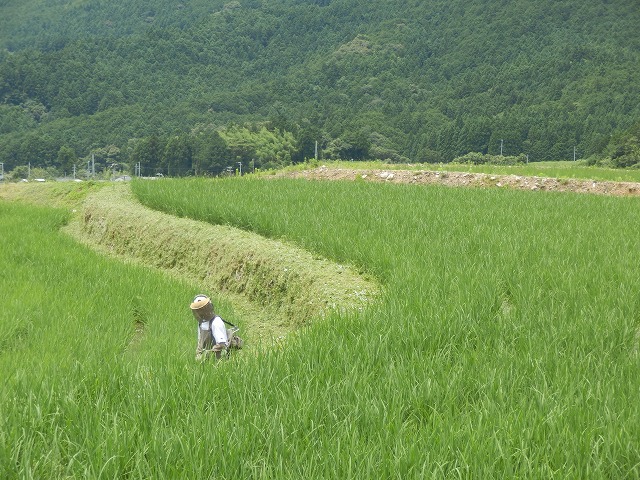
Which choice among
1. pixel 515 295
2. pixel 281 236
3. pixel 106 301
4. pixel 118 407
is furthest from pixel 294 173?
pixel 118 407

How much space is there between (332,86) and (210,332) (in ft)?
224

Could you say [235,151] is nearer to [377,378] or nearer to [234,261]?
[234,261]

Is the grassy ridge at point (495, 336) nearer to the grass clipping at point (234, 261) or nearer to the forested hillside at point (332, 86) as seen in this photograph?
the grass clipping at point (234, 261)

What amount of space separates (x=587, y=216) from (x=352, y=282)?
3.69 metres

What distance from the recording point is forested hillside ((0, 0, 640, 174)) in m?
42.4

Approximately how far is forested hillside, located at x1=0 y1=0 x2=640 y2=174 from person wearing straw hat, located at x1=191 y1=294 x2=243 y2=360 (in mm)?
25594

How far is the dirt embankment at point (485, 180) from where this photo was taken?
12602 mm

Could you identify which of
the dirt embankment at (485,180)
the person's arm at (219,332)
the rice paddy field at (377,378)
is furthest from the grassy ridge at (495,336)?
the dirt embankment at (485,180)

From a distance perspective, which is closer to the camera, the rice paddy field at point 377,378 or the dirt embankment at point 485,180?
the rice paddy field at point 377,378

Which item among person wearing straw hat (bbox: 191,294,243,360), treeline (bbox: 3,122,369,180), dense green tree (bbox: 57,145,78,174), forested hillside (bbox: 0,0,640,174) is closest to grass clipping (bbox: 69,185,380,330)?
person wearing straw hat (bbox: 191,294,243,360)

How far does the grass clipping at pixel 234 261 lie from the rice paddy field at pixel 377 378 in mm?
318

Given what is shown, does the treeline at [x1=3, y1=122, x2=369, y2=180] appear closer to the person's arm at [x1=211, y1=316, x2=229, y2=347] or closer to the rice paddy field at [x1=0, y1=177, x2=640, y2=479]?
the rice paddy field at [x1=0, y1=177, x2=640, y2=479]

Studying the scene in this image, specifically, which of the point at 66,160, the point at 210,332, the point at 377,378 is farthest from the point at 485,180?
the point at 66,160

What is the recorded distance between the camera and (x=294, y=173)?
1816 centimetres
